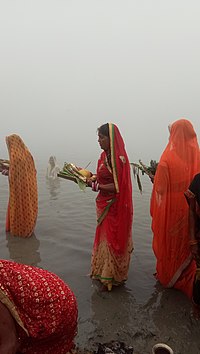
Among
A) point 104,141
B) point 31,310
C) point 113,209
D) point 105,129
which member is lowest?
point 31,310

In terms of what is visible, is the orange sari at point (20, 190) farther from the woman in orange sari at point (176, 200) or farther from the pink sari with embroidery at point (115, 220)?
the woman in orange sari at point (176, 200)

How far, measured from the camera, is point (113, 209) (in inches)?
154

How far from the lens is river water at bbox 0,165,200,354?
3.18 meters

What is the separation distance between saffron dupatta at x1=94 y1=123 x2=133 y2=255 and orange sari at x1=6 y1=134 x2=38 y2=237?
7.63ft

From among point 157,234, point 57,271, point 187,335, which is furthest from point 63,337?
point 57,271

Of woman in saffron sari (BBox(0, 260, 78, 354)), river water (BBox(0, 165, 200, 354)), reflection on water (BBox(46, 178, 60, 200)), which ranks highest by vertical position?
woman in saffron sari (BBox(0, 260, 78, 354))

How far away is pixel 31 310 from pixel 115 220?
2.18 meters

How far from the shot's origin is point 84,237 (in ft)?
20.9

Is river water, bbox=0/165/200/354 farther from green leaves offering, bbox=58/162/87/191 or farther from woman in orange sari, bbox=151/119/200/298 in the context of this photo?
green leaves offering, bbox=58/162/87/191

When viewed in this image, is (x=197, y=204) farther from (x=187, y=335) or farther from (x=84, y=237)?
(x=84, y=237)

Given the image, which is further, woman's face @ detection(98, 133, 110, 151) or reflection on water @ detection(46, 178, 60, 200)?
reflection on water @ detection(46, 178, 60, 200)

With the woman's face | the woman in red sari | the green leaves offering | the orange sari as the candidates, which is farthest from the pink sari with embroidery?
the orange sari

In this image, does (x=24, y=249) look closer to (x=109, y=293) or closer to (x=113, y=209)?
(x=109, y=293)

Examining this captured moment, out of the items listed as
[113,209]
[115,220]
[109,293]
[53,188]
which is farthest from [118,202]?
[53,188]
